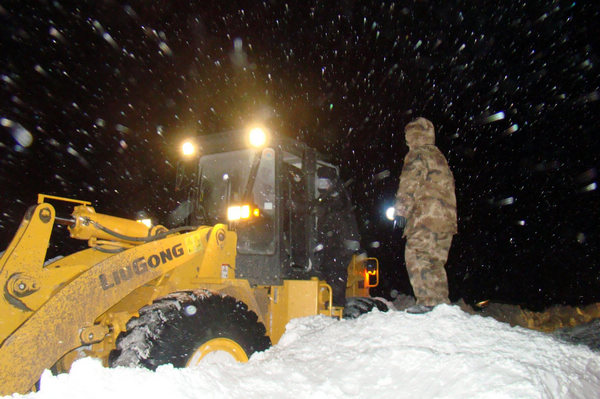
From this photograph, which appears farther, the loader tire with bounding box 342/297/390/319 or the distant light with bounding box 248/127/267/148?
the loader tire with bounding box 342/297/390/319

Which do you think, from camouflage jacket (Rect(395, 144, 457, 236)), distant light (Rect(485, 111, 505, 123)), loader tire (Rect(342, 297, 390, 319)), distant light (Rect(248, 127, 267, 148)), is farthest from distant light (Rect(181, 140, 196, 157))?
distant light (Rect(485, 111, 505, 123))

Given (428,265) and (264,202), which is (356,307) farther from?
(264,202)

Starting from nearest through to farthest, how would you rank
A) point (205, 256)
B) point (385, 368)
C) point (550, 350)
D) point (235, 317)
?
1. point (385, 368)
2. point (550, 350)
3. point (235, 317)
4. point (205, 256)

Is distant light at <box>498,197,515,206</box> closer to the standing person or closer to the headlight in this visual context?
the standing person

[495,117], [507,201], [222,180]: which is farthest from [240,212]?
[495,117]

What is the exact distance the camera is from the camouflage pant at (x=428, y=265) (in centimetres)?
446

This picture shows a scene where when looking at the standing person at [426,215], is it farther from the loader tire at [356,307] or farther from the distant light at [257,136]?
the distant light at [257,136]

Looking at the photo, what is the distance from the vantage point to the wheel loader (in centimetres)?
285

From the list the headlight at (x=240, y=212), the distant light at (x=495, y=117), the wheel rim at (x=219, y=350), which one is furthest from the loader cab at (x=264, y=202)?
the distant light at (x=495, y=117)

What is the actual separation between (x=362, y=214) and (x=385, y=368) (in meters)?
10.9

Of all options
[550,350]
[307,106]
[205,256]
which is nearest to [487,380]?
[550,350]

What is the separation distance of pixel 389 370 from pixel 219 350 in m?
1.25

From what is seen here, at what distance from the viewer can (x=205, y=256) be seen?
12.4 ft

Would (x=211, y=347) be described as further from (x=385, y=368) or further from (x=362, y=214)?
(x=362, y=214)
